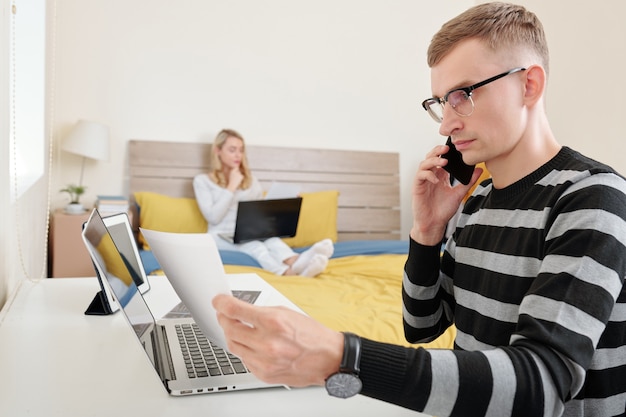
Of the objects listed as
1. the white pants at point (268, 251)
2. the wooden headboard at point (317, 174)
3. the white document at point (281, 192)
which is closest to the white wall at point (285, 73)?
the wooden headboard at point (317, 174)

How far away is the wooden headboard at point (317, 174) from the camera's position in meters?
3.93

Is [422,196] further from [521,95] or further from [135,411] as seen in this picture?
[135,411]

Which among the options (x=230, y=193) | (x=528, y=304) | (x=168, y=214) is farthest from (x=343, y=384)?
(x=168, y=214)

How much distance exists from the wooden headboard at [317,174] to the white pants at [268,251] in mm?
758

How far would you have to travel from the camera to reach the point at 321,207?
4.05 m

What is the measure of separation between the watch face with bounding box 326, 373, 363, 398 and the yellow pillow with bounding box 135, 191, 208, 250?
3.12 meters

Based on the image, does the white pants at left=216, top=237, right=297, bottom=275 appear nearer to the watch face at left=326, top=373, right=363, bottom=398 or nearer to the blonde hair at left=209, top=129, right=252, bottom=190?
the blonde hair at left=209, top=129, right=252, bottom=190

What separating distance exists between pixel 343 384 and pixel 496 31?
639mm

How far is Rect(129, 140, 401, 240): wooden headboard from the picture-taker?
3.93 m

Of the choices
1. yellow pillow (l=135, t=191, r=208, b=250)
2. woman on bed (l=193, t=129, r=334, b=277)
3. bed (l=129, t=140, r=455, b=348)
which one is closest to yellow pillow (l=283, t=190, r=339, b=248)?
bed (l=129, t=140, r=455, b=348)

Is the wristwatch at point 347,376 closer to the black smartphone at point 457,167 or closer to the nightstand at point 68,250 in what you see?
the black smartphone at point 457,167

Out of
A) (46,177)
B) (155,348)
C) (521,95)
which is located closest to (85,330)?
(155,348)

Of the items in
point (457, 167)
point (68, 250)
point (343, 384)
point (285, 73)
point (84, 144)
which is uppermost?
point (285, 73)

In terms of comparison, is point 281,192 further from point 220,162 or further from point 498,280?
point 498,280
